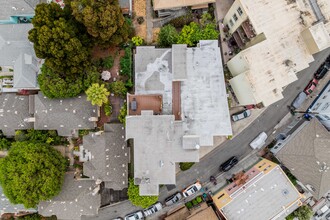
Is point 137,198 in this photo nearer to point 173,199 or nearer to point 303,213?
point 173,199

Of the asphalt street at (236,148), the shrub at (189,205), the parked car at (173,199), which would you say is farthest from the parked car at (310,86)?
the parked car at (173,199)

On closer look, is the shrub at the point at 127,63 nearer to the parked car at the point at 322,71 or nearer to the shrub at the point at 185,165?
the shrub at the point at 185,165

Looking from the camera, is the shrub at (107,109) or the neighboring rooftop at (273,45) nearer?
the neighboring rooftop at (273,45)

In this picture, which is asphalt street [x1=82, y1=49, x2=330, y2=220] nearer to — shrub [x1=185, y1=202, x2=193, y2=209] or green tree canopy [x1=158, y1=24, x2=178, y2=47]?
shrub [x1=185, y1=202, x2=193, y2=209]

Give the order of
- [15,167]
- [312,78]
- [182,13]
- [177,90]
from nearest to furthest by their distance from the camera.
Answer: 1. [15,167]
2. [177,90]
3. [182,13]
4. [312,78]

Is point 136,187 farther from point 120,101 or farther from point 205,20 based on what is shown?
point 205,20

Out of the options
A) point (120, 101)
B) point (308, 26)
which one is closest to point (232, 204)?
point (120, 101)

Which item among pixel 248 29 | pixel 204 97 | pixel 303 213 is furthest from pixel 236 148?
pixel 248 29
